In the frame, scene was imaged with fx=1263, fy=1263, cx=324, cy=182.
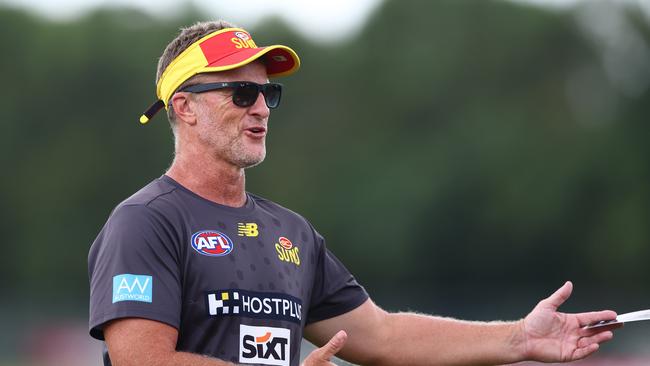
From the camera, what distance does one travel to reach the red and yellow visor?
545 cm

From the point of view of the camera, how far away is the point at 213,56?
215 inches

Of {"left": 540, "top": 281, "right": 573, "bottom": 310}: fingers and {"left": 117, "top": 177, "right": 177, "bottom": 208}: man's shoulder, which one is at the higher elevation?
{"left": 117, "top": 177, "right": 177, "bottom": 208}: man's shoulder

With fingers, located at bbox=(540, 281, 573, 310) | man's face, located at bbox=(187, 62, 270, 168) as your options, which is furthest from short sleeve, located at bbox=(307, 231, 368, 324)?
fingers, located at bbox=(540, 281, 573, 310)

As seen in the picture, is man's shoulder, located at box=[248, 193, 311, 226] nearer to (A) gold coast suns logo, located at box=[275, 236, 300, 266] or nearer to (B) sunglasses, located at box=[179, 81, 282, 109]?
(A) gold coast suns logo, located at box=[275, 236, 300, 266]

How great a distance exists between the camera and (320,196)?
5281 cm

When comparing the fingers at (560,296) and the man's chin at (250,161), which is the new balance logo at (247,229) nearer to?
the man's chin at (250,161)

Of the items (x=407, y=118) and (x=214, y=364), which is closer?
(x=214, y=364)

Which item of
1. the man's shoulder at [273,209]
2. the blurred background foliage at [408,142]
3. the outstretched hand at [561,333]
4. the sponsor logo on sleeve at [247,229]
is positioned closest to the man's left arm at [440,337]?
the outstretched hand at [561,333]

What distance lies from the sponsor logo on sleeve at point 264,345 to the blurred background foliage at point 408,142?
3799 cm

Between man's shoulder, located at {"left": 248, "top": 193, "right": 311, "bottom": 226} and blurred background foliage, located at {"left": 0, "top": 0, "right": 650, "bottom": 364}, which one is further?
blurred background foliage, located at {"left": 0, "top": 0, "right": 650, "bottom": 364}

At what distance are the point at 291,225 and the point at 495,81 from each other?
2000 inches

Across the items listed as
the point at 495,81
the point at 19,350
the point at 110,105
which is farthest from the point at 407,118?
the point at 19,350

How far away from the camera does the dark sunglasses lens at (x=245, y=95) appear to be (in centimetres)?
548

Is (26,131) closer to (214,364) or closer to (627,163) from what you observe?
(627,163)
